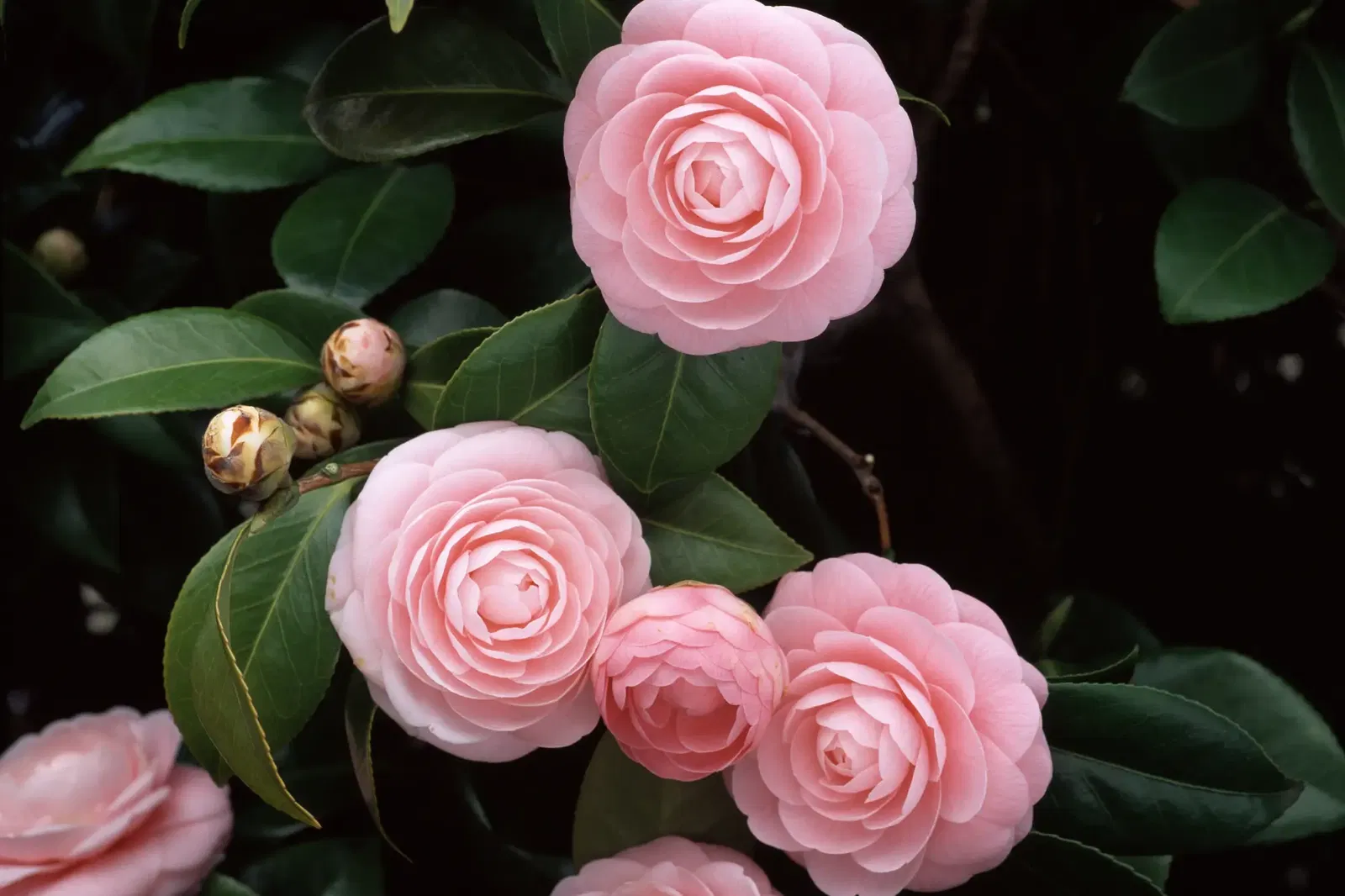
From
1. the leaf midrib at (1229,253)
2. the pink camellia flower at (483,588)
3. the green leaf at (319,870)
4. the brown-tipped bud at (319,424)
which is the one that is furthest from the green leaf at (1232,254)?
the green leaf at (319,870)

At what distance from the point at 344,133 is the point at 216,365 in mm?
158

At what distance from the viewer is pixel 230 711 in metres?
0.49

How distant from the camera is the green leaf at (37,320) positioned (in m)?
0.75

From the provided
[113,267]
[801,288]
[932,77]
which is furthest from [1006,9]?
[113,267]

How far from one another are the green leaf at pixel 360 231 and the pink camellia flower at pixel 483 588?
19 cm

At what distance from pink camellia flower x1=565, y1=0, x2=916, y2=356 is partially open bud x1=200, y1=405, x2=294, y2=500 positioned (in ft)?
0.55

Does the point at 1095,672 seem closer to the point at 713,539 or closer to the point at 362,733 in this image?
the point at 713,539

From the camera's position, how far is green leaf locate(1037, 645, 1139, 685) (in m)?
0.61

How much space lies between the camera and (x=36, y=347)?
0.75 m

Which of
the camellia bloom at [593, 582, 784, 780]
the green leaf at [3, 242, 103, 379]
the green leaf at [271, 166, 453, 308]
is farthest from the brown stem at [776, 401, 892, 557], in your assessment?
the green leaf at [3, 242, 103, 379]

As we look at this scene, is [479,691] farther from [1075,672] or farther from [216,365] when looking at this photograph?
[1075,672]

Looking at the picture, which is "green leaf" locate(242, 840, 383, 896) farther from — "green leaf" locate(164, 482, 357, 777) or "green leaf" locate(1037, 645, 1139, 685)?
"green leaf" locate(1037, 645, 1139, 685)

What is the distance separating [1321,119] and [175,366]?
29.9 inches

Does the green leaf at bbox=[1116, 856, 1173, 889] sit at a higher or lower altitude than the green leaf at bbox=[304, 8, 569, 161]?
lower
